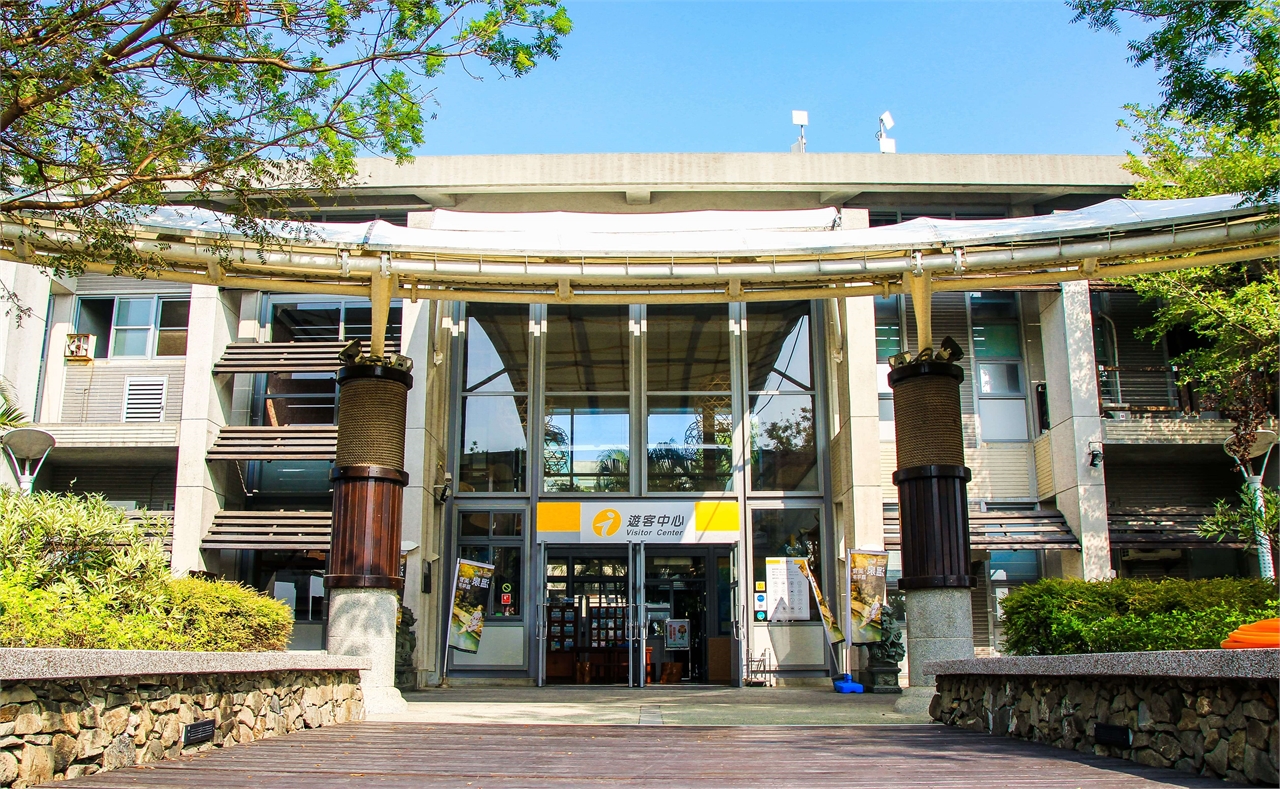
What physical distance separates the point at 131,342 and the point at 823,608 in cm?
1307

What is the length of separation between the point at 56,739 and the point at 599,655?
1370cm

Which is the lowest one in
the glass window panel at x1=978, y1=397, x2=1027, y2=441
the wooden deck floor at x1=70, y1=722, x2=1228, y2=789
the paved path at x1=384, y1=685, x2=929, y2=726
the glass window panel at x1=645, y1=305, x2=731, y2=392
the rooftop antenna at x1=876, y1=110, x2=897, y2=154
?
→ the paved path at x1=384, y1=685, x2=929, y2=726

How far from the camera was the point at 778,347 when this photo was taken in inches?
763

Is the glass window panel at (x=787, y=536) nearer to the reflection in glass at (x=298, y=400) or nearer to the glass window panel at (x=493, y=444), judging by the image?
the glass window panel at (x=493, y=444)

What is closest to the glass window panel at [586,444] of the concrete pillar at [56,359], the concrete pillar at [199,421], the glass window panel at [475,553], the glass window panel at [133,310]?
the glass window panel at [475,553]

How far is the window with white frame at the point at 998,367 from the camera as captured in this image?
19.7 meters

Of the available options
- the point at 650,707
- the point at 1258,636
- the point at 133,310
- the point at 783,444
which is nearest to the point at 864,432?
the point at 783,444

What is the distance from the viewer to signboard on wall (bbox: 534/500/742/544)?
18.3m

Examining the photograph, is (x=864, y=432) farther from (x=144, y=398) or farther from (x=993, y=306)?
(x=144, y=398)

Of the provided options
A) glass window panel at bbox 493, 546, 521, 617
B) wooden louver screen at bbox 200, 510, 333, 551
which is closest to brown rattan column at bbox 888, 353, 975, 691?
glass window panel at bbox 493, 546, 521, 617

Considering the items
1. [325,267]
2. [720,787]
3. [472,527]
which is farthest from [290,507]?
[720,787]

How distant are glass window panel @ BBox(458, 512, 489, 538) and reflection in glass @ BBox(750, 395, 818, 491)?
4551mm

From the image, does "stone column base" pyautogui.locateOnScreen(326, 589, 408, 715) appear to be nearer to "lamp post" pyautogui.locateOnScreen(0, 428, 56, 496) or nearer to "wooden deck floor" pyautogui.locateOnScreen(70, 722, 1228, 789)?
"wooden deck floor" pyautogui.locateOnScreen(70, 722, 1228, 789)

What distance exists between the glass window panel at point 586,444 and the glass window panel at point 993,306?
261 inches
